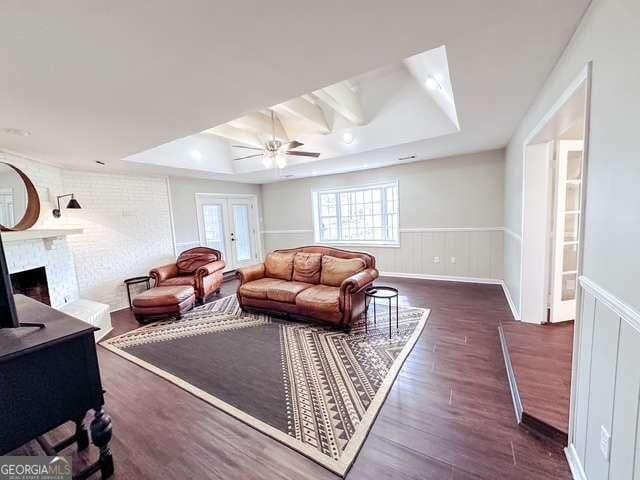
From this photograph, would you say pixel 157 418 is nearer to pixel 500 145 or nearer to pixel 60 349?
pixel 60 349

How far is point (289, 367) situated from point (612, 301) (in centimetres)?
229

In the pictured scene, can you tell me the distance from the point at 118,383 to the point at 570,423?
3399 millimetres

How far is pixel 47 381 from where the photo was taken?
130 centimetres

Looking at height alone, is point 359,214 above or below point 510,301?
above

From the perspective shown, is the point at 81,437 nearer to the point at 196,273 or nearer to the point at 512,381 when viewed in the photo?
the point at 196,273

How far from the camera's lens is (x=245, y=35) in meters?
1.33

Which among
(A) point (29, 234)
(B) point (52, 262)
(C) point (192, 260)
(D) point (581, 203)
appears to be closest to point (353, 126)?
(D) point (581, 203)

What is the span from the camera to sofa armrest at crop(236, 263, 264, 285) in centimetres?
411

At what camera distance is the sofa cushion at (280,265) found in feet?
13.8

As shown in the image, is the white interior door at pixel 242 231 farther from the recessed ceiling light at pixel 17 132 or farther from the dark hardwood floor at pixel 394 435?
the dark hardwood floor at pixel 394 435

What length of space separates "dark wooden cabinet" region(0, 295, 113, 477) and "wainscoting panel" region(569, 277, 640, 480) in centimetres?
239

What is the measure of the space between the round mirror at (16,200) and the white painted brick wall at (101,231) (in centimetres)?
12

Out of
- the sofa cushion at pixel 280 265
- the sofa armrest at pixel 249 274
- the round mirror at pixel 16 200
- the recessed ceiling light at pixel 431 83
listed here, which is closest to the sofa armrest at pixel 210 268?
the sofa armrest at pixel 249 274

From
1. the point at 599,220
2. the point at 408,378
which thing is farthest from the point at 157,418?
the point at 599,220
